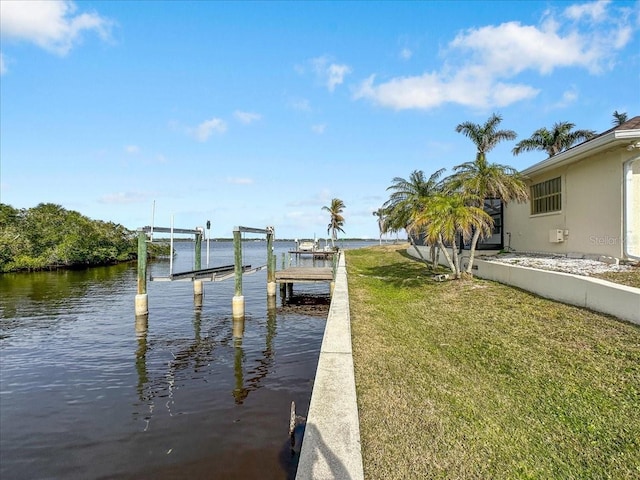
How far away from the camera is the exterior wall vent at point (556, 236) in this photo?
14.5 m

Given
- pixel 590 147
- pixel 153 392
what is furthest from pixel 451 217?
pixel 153 392

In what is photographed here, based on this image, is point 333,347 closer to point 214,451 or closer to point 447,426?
point 214,451

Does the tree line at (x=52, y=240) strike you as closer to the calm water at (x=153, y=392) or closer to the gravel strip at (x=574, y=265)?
the calm water at (x=153, y=392)

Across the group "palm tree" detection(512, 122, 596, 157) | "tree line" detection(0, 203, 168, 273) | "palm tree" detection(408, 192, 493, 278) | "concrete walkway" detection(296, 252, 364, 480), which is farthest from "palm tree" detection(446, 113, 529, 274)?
"tree line" detection(0, 203, 168, 273)

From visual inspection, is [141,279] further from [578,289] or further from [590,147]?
[590,147]

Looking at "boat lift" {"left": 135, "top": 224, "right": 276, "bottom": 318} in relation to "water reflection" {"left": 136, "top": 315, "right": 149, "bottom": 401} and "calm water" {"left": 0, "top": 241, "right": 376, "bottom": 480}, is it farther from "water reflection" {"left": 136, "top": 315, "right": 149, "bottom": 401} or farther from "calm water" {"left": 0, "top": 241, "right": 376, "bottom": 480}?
"calm water" {"left": 0, "top": 241, "right": 376, "bottom": 480}

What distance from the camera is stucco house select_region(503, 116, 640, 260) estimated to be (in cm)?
1116

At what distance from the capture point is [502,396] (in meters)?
4.99

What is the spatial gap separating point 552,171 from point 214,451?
15831mm

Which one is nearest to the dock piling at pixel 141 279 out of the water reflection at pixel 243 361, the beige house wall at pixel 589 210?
the water reflection at pixel 243 361

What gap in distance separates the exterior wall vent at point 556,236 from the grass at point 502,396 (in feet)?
20.8

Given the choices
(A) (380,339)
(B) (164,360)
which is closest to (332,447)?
(A) (380,339)

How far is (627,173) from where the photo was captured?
1115 cm

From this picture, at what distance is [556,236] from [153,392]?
14747 millimetres
